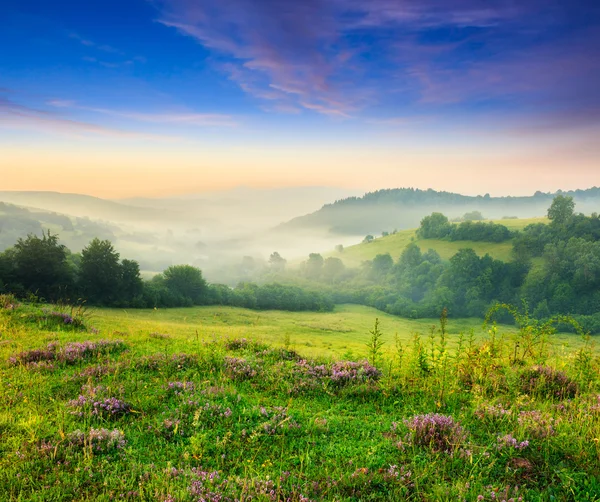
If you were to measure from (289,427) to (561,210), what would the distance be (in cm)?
21351

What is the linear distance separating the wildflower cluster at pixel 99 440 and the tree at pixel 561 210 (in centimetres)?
20780

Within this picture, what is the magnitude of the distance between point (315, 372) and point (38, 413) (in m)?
5.53

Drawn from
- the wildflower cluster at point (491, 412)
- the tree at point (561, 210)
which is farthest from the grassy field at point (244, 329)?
the tree at point (561, 210)

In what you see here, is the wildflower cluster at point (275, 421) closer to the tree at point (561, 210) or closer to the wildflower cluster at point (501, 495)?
the wildflower cluster at point (501, 495)

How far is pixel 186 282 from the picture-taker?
3339 inches

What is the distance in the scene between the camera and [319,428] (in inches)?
231

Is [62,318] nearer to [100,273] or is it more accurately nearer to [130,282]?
[100,273]

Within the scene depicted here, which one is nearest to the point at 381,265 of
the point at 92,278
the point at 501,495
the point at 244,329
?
the point at 92,278

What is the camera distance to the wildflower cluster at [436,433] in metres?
5.30

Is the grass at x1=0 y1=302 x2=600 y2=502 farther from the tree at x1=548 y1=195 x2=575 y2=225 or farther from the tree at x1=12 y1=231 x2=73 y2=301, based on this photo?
the tree at x1=548 y1=195 x2=575 y2=225

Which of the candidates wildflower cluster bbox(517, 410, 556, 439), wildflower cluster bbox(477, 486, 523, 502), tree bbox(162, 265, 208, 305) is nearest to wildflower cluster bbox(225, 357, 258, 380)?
wildflower cluster bbox(477, 486, 523, 502)

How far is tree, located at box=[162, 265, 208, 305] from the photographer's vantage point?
8300 cm

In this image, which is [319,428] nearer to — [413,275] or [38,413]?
[38,413]

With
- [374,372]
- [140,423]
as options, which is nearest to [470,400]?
[374,372]
